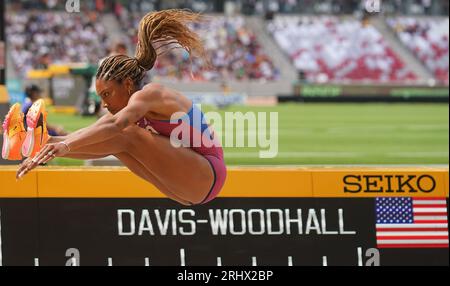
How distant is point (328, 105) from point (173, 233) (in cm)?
2585

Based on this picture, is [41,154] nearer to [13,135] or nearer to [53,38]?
[13,135]

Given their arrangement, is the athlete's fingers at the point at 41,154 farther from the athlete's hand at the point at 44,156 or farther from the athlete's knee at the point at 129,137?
A: the athlete's knee at the point at 129,137

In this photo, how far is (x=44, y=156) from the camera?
15.4 feet

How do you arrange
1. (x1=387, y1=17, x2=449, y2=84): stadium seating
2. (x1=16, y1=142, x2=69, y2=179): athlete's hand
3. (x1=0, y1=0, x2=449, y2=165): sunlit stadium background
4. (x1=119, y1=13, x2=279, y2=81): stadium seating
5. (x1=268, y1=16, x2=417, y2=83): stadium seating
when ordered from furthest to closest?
(x1=387, y1=17, x2=449, y2=84): stadium seating, (x1=268, y1=16, x2=417, y2=83): stadium seating, (x1=119, y1=13, x2=279, y2=81): stadium seating, (x1=0, y1=0, x2=449, y2=165): sunlit stadium background, (x1=16, y1=142, x2=69, y2=179): athlete's hand

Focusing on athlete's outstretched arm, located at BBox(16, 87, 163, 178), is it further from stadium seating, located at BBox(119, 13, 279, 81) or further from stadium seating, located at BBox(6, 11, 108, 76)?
stadium seating, located at BBox(119, 13, 279, 81)

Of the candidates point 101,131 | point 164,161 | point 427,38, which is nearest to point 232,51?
point 427,38

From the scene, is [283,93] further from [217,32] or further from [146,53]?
[146,53]

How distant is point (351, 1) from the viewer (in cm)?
4072

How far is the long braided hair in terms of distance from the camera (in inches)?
201

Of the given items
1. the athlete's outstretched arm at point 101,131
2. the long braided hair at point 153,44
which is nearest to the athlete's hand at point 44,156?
the athlete's outstretched arm at point 101,131

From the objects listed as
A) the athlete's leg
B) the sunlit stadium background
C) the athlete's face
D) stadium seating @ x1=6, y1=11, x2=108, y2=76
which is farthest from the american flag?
stadium seating @ x1=6, y1=11, x2=108, y2=76

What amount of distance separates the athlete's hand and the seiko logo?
8.58ft
